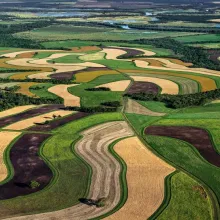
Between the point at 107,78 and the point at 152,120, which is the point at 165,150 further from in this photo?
the point at 107,78

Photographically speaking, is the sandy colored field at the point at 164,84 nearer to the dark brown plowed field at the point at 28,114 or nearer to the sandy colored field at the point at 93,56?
the dark brown plowed field at the point at 28,114

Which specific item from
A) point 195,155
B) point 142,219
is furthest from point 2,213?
point 195,155

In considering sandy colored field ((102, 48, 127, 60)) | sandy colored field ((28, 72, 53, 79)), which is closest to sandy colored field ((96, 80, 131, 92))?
sandy colored field ((28, 72, 53, 79))

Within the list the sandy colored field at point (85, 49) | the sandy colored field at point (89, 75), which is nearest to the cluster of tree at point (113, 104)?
the sandy colored field at point (89, 75)

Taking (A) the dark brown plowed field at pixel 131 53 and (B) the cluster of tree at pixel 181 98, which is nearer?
(B) the cluster of tree at pixel 181 98

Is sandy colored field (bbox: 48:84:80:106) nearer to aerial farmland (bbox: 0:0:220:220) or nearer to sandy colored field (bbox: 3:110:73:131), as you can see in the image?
aerial farmland (bbox: 0:0:220:220)

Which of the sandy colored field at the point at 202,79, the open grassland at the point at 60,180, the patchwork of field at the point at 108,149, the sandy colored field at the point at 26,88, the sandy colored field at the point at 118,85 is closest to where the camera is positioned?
the open grassland at the point at 60,180
